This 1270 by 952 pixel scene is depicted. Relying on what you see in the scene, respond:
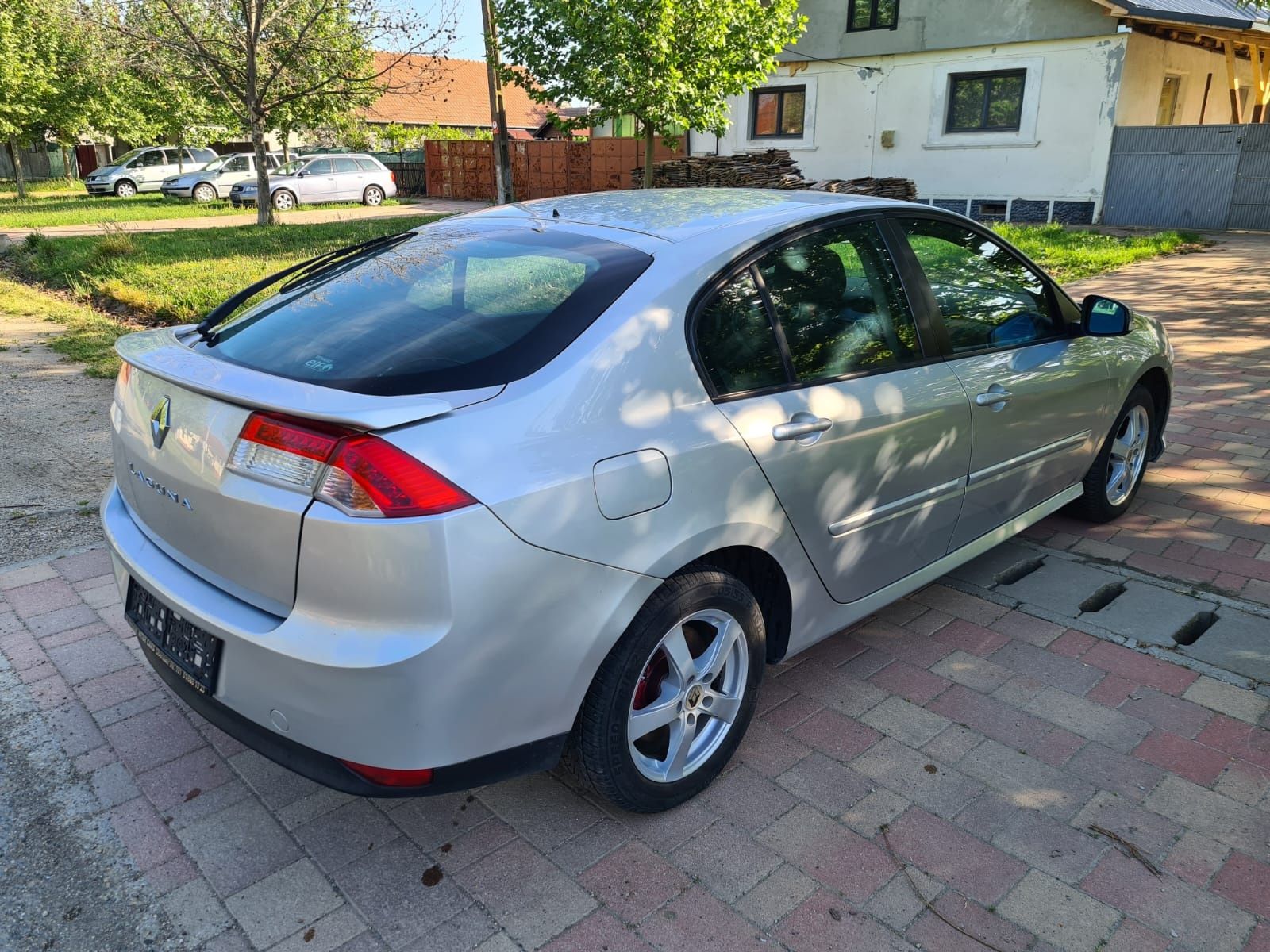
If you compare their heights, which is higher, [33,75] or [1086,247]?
[33,75]

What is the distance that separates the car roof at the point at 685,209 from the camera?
2936 millimetres

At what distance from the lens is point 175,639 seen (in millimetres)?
2482

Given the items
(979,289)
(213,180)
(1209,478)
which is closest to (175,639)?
(979,289)

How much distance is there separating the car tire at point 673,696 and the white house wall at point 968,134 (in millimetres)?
20547

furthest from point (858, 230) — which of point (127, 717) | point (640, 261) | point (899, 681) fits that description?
point (127, 717)

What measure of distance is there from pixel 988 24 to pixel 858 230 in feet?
68.3

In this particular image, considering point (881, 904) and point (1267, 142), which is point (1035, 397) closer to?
point (881, 904)

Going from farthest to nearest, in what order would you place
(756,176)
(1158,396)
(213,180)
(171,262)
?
(213,180)
(756,176)
(171,262)
(1158,396)

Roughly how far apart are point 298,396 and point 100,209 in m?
27.6

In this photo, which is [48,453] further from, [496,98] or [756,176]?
[496,98]

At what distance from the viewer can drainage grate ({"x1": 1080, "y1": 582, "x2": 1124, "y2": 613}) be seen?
390cm

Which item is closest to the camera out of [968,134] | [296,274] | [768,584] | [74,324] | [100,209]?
[768,584]

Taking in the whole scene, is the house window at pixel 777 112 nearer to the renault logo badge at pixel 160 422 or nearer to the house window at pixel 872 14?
the house window at pixel 872 14

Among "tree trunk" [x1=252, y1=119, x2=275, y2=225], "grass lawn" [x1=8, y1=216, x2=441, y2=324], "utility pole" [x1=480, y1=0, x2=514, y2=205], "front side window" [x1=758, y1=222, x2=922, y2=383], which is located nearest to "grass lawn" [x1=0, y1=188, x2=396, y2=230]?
"tree trunk" [x1=252, y1=119, x2=275, y2=225]
